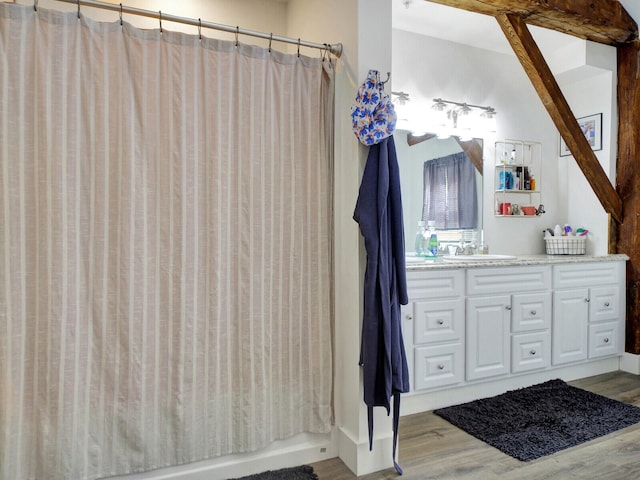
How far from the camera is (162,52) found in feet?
5.92

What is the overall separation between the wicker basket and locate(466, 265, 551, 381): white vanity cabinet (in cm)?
71

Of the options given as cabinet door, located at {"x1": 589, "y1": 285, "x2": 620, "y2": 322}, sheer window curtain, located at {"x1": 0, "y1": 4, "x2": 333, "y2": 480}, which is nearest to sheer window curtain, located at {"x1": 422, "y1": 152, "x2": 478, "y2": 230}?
cabinet door, located at {"x1": 589, "y1": 285, "x2": 620, "y2": 322}

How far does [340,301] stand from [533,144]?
271cm

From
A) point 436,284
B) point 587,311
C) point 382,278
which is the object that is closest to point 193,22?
point 382,278

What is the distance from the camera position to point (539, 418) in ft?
8.38

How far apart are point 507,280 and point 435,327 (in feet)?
2.16

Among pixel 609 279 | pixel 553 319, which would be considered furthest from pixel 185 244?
pixel 609 279

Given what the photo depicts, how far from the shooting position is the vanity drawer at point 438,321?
260 centimetres

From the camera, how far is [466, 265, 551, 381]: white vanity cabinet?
2.78 m

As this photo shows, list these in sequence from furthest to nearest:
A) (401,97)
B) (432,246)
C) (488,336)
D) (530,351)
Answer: (432,246) → (401,97) → (530,351) → (488,336)

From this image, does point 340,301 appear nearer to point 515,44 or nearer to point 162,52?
point 162,52

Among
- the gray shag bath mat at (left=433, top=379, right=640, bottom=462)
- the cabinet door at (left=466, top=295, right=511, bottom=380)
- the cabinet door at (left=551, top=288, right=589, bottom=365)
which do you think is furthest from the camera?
the cabinet door at (left=551, top=288, right=589, bottom=365)

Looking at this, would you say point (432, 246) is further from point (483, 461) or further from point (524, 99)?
point (524, 99)

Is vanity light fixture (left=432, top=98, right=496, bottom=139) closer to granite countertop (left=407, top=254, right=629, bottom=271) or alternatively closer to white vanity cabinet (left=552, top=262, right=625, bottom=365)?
granite countertop (left=407, top=254, right=629, bottom=271)
